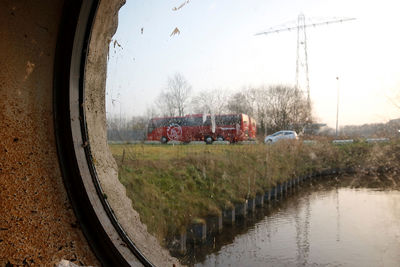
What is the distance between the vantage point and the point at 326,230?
1.51m

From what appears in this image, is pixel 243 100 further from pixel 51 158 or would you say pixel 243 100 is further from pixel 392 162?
pixel 51 158

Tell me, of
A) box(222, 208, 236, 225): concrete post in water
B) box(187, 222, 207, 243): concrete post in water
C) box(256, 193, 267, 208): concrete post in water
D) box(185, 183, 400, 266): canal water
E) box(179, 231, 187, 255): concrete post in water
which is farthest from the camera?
box(222, 208, 236, 225): concrete post in water

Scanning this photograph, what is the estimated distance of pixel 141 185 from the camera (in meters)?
2.37

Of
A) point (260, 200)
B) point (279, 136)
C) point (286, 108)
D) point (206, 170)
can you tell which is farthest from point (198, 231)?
point (286, 108)

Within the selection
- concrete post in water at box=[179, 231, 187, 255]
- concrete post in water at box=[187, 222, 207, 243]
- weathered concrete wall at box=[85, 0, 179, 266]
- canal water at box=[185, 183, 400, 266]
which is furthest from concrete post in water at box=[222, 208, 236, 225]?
weathered concrete wall at box=[85, 0, 179, 266]

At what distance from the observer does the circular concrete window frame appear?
1111 millimetres

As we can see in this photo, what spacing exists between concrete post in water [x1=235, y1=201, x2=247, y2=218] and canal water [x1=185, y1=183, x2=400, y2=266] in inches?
13.0

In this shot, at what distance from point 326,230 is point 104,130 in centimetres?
123

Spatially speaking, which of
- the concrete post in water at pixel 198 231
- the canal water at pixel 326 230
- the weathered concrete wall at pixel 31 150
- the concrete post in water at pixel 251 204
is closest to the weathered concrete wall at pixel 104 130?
the weathered concrete wall at pixel 31 150

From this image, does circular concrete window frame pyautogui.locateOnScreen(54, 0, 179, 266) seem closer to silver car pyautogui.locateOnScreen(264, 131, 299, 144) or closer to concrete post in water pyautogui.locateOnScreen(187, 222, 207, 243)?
silver car pyautogui.locateOnScreen(264, 131, 299, 144)

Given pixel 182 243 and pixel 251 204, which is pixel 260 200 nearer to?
pixel 251 204

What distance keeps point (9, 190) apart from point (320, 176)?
1.26 m

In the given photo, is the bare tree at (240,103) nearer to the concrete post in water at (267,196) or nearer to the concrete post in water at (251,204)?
the concrete post in water at (267,196)

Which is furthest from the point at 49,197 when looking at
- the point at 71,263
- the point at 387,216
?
the point at 387,216
